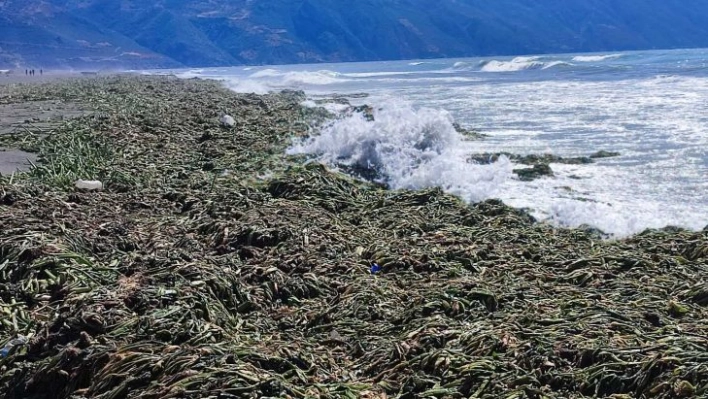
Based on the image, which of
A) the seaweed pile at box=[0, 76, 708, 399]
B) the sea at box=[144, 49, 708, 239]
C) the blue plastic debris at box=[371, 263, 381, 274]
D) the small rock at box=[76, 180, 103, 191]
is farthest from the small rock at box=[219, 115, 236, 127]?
the blue plastic debris at box=[371, 263, 381, 274]

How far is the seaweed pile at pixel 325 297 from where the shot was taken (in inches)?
143

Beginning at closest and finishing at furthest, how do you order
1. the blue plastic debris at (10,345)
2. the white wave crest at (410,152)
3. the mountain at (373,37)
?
the blue plastic debris at (10,345) < the white wave crest at (410,152) < the mountain at (373,37)

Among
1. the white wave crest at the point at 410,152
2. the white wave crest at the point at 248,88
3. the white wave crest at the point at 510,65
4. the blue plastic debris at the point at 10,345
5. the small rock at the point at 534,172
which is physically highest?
the white wave crest at the point at 510,65

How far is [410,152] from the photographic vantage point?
1091cm

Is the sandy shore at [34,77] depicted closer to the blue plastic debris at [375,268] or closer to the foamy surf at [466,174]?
the foamy surf at [466,174]

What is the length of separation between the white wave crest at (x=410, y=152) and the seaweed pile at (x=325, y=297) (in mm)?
1248

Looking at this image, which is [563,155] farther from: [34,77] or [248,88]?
[34,77]

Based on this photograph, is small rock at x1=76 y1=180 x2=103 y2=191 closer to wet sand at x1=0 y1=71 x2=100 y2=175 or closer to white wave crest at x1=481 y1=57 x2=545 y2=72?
wet sand at x1=0 y1=71 x2=100 y2=175

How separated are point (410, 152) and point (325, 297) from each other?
20.4 feet

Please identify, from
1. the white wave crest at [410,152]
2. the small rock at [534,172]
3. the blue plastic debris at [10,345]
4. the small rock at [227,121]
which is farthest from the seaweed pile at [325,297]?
the small rock at [227,121]

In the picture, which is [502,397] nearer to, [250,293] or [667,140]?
[250,293]

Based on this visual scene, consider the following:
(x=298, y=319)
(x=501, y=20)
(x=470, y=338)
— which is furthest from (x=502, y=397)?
(x=501, y=20)

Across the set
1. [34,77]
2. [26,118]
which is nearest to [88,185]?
[26,118]

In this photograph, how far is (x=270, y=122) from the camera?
1542cm
